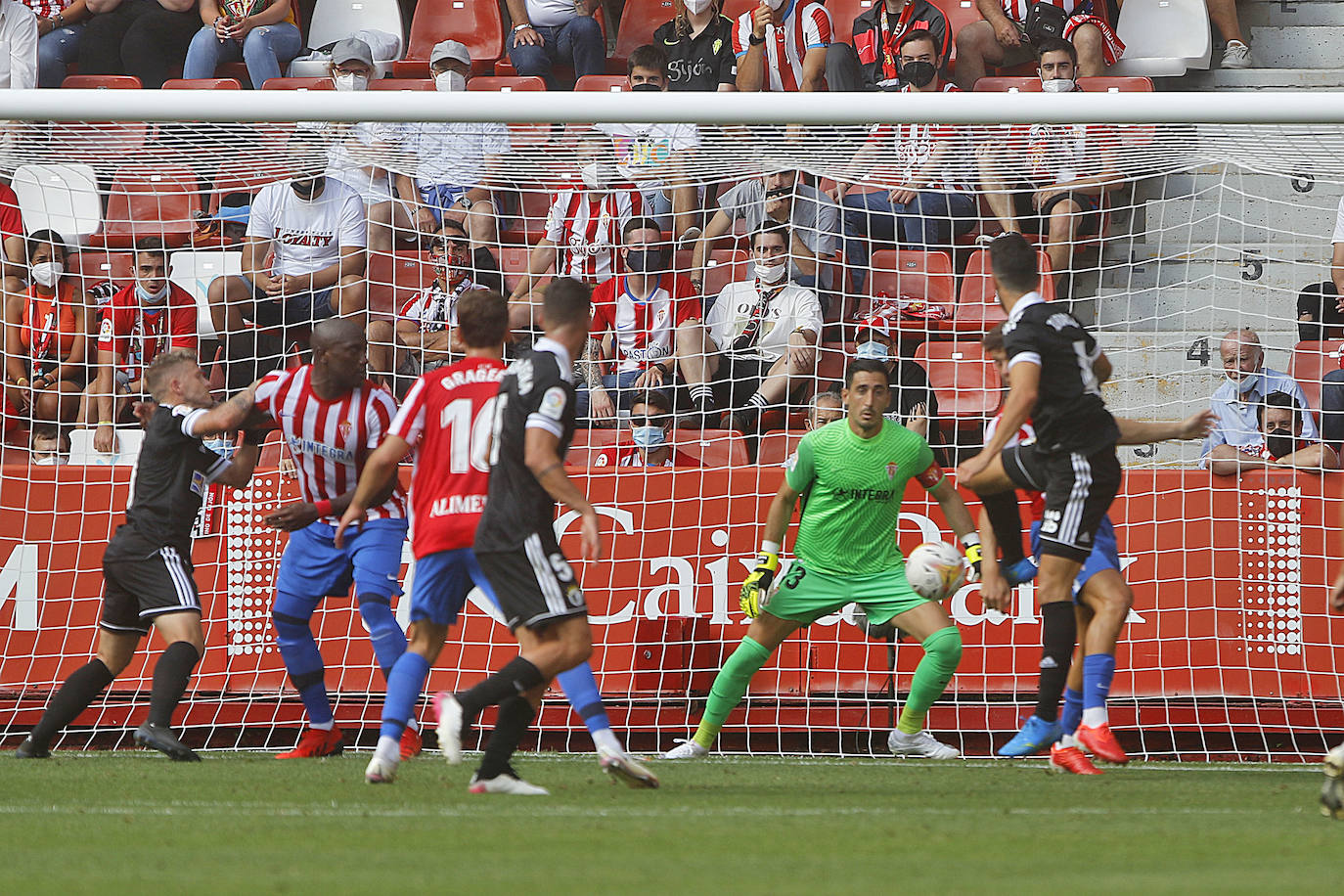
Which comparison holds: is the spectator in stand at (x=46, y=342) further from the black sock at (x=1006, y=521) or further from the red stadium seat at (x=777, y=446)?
the black sock at (x=1006, y=521)

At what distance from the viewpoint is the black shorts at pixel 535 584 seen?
5.38 m

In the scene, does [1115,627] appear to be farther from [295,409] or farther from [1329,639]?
[295,409]

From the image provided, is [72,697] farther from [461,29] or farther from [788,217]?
[461,29]

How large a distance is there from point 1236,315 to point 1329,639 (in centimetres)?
224

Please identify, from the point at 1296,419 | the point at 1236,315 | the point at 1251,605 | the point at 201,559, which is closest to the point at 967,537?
the point at 1251,605

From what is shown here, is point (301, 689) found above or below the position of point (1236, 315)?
below

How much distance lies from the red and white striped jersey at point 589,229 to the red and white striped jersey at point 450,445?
3.32 metres

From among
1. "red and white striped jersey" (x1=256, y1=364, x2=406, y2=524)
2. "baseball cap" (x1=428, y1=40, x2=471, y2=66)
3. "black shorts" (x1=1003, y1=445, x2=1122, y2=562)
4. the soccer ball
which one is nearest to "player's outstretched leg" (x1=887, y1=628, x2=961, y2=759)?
the soccer ball

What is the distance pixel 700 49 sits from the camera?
1228 cm

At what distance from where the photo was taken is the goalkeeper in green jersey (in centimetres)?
755

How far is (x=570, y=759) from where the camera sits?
770 cm

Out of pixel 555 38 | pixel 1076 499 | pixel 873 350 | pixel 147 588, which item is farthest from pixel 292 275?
pixel 1076 499

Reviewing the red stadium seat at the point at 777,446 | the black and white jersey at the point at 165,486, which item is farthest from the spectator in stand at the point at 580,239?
the black and white jersey at the point at 165,486

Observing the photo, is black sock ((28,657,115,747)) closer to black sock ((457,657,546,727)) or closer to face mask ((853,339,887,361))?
black sock ((457,657,546,727))
